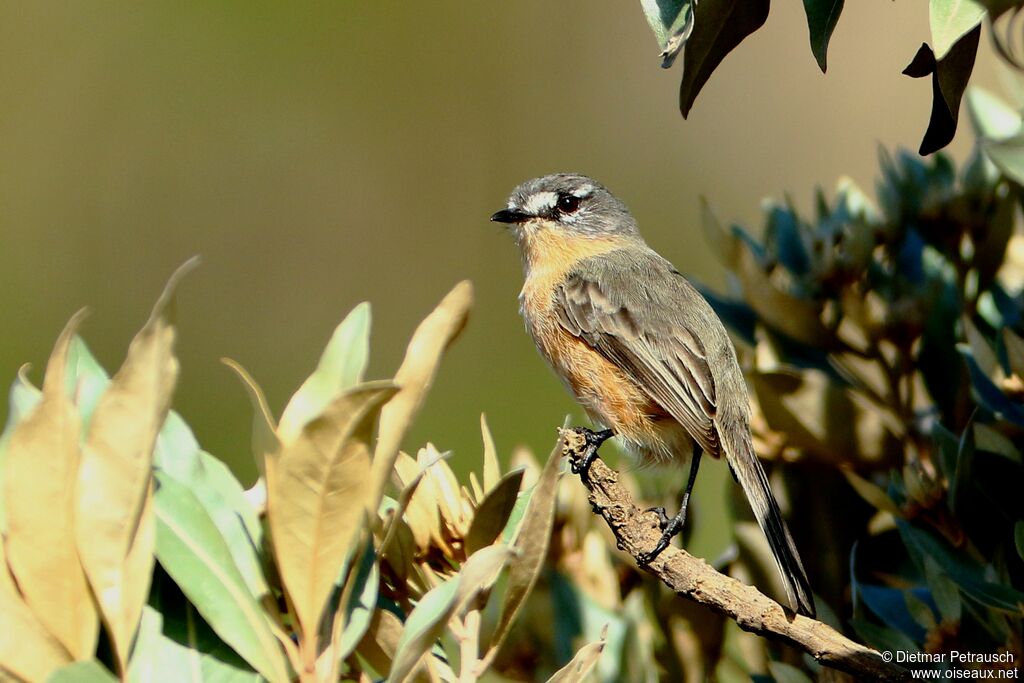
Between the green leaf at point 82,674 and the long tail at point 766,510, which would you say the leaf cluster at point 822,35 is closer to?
the long tail at point 766,510

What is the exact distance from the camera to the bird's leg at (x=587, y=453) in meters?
2.20

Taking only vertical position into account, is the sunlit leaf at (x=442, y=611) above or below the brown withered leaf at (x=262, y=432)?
below

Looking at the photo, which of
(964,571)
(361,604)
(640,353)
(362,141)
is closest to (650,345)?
(640,353)

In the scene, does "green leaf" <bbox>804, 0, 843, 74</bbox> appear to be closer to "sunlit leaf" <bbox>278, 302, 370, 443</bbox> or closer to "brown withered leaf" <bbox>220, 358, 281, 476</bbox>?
"sunlit leaf" <bbox>278, 302, 370, 443</bbox>

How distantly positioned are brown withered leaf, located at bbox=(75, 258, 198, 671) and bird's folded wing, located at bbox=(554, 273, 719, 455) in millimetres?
1711

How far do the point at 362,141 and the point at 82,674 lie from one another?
7.62 metres

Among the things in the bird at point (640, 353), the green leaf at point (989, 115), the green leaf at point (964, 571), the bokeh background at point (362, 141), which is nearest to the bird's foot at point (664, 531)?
the bird at point (640, 353)

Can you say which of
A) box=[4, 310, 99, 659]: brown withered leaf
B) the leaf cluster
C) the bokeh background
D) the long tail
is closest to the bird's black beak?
the long tail

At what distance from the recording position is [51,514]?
4.05 ft

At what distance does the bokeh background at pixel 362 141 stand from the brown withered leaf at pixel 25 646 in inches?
240

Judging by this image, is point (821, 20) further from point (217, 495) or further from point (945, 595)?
point (217, 495)

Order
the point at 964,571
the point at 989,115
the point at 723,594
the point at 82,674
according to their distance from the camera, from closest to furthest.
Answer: the point at 82,674 → the point at 723,594 → the point at 964,571 → the point at 989,115

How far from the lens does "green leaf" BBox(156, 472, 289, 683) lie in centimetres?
132

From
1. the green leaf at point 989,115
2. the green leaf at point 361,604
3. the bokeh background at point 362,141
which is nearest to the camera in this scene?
the green leaf at point 361,604
